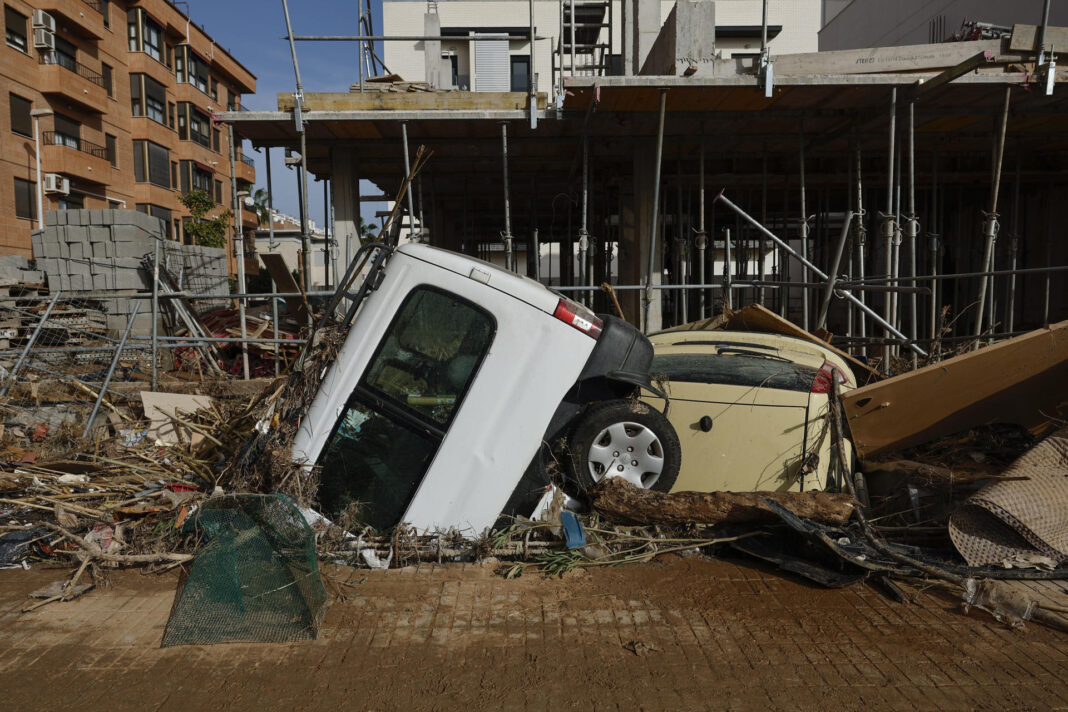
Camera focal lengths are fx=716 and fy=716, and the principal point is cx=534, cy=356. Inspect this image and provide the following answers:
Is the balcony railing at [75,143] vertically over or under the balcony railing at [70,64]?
under

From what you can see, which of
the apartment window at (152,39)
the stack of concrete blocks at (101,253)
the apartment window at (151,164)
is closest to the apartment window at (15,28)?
the apartment window at (151,164)

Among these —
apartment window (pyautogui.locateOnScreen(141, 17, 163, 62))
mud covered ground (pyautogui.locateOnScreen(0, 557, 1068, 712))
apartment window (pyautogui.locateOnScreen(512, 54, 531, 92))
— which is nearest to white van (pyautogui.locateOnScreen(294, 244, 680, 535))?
mud covered ground (pyautogui.locateOnScreen(0, 557, 1068, 712))

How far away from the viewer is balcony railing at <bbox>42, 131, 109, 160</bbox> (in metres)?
28.5

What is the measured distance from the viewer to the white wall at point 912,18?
40.5 ft

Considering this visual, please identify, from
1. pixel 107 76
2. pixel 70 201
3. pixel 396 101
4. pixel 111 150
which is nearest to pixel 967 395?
pixel 396 101

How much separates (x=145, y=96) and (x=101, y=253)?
91.1 ft

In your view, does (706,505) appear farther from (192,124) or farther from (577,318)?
(192,124)

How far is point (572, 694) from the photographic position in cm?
300

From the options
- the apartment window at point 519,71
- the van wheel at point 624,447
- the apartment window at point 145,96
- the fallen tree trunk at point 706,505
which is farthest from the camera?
the apartment window at point 145,96

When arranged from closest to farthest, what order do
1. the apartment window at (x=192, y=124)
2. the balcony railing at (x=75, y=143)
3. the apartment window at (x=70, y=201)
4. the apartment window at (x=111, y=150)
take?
the balcony railing at (x=75, y=143) → the apartment window at (x=70, y=201) → the apartment window at (x=111, y=150) → the apartment window at (x=192, y=124)

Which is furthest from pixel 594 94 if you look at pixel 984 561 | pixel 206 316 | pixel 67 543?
pixel 206 316

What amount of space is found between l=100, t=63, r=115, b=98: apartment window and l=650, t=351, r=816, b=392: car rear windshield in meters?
36.5

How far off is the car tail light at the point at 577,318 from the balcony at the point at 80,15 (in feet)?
111

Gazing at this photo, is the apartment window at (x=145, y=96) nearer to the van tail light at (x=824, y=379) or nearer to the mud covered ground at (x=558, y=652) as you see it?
the mud covered ground at (x=558, y=652)
